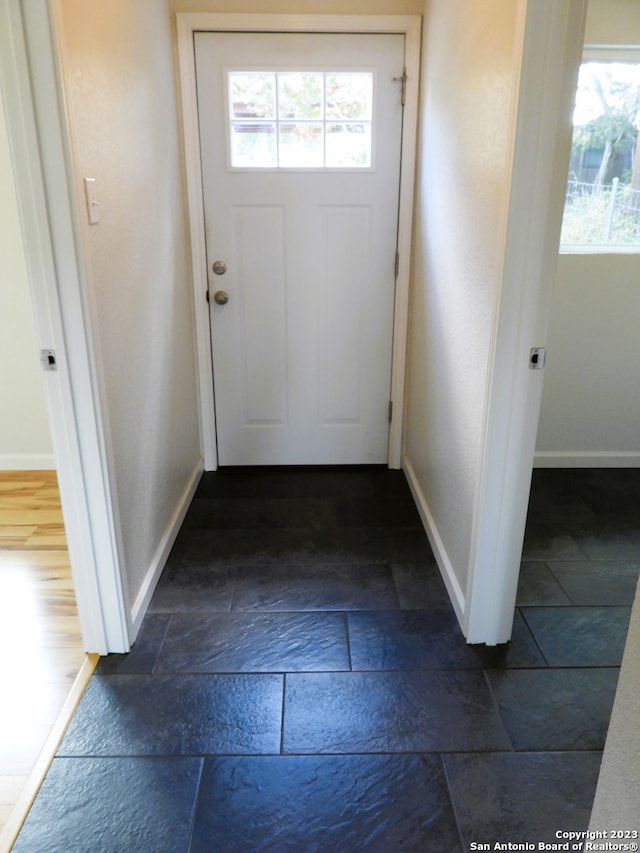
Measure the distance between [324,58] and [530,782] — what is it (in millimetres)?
2667

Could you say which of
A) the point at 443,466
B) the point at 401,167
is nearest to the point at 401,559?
the point at 443,466

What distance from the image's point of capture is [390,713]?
5.52 ft

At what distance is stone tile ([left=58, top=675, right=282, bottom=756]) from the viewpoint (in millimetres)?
1587

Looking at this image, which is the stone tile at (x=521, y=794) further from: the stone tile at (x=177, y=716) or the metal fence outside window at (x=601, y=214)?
the metal fence outside window at (x=601, y=214)

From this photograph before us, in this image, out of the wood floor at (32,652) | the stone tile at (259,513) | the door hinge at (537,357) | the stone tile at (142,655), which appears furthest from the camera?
the stone tile at (259,513)

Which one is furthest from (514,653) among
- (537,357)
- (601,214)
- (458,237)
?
(601,214)

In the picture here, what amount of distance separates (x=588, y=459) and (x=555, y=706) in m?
1.72

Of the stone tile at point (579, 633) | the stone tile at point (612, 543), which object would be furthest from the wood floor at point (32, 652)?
the stone tile at point (612, 543)

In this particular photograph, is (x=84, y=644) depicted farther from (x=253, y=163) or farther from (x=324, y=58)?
(x=324, y=58)

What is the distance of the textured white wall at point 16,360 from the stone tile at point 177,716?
1593 mm

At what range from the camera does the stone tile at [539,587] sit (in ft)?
7.01

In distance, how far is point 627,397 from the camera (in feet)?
10.0

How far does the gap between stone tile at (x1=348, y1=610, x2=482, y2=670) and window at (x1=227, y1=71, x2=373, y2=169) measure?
1898mm

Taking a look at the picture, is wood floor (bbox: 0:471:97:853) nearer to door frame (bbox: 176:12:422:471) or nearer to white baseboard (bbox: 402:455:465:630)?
door frame (bbox: 176:12:422:471)
